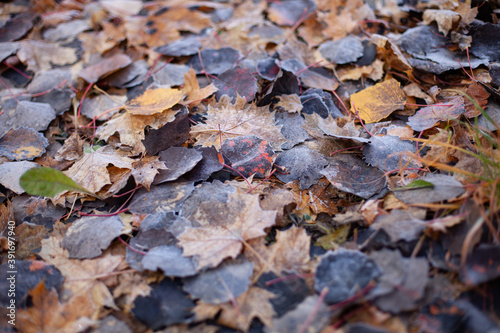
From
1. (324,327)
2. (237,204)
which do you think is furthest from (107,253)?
(324,327)

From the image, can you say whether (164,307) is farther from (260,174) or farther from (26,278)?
(260,174)

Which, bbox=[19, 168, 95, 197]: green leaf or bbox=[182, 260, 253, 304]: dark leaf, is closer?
bbox=[182, 260, 253, 304]: dark leaf

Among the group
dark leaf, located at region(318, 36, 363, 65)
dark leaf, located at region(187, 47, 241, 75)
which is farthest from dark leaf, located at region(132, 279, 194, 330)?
dark leaf, located at region(318, 36, 363, 65)

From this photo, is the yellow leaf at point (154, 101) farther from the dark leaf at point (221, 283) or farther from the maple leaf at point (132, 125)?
the dark leaf at point (221, 283)

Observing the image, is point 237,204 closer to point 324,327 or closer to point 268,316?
point 268,316

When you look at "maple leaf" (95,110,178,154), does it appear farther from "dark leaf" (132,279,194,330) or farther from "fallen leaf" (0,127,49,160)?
"dark leaf" (132,279,194,330)

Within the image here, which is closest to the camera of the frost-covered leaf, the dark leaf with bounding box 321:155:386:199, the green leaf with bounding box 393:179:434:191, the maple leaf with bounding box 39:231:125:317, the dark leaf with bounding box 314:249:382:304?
the dark leaf with bounding box 314:249:382:304

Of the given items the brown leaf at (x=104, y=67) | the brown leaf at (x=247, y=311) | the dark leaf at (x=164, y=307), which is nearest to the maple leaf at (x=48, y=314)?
the dark leaf at (x=164, y=307)
